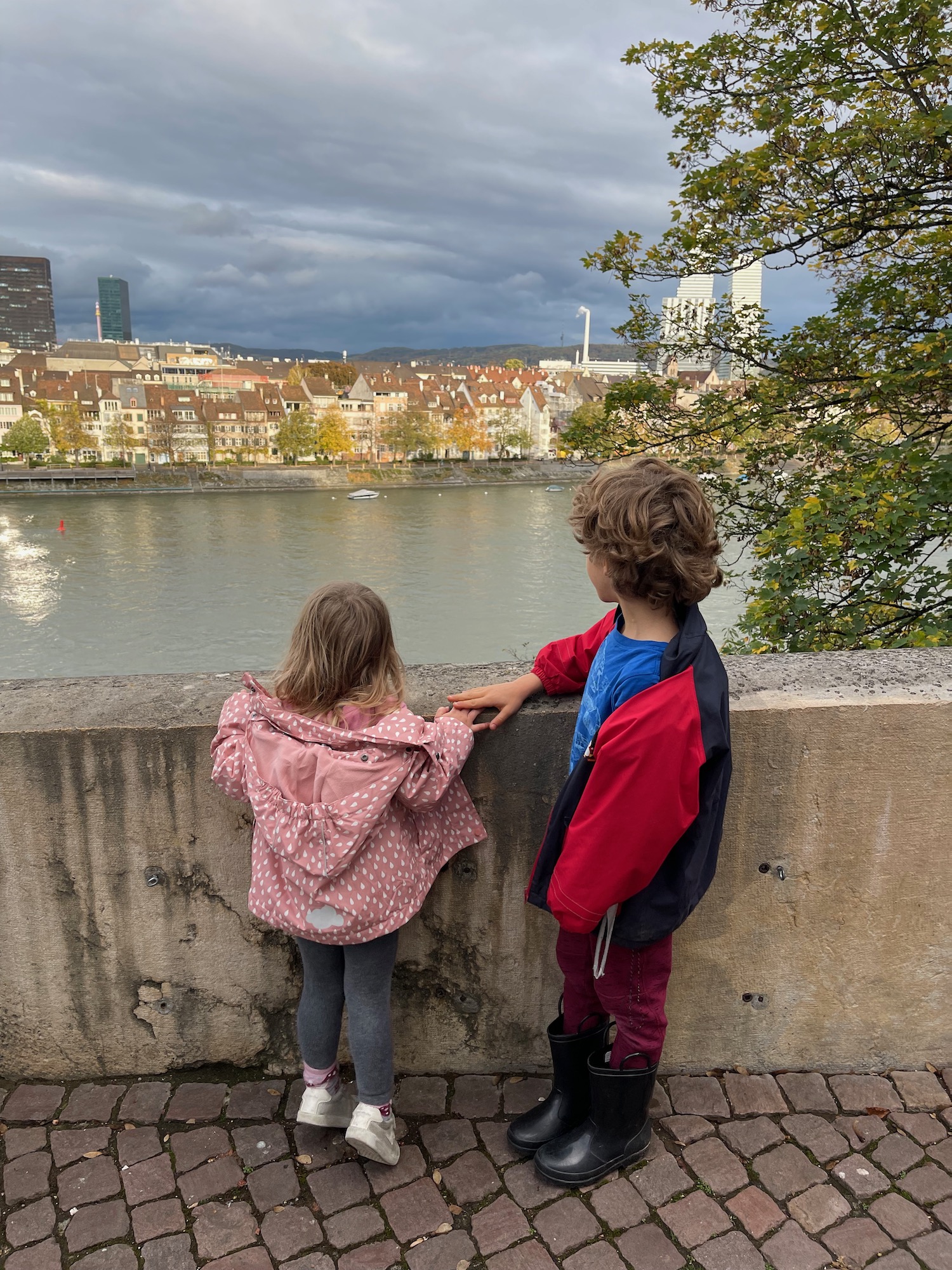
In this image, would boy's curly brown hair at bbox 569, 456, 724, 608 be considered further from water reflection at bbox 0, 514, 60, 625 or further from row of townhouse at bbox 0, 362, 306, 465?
row of townhouse at bbox 0, 362, 306, 465

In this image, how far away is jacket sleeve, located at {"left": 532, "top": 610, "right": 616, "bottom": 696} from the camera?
2092 mm

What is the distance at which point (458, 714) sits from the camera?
2006 mm

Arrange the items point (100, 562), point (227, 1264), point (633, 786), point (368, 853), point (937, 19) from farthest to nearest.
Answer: point (100, 562)
point (937, 19)
point (368, 853)
point (227, 1264)
point (633, 786)

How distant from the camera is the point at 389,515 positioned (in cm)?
5494

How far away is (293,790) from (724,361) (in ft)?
16.6

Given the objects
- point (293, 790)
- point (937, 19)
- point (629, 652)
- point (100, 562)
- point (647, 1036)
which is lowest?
point (100, 562)

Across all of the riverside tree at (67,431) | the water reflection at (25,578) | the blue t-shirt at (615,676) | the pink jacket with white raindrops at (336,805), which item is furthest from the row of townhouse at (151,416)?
the blue t-shirt at (615,676)

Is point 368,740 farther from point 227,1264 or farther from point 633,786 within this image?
point 227,1264

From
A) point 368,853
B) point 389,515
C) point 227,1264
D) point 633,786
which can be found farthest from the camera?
point 389,515

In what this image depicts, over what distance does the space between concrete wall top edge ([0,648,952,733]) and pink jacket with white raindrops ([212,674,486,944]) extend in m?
0.21

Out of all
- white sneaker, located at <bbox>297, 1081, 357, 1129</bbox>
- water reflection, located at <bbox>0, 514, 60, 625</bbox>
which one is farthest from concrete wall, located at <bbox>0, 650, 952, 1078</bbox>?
water reflection, located at <bbox>0, 514, 60, 625</bbox>

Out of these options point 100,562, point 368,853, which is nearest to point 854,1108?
point 368,853

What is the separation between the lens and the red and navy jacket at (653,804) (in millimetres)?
1631

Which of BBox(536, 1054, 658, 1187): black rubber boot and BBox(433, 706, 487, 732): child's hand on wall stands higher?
BBox(433, 706, 487, 732): child's hand on wall
